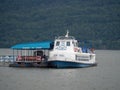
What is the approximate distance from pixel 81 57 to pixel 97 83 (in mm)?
19907

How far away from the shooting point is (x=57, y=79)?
74625 millimetres

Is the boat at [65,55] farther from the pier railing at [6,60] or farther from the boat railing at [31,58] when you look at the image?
the pier railing at [6,60]

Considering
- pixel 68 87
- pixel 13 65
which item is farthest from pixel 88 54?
pixel 68 87

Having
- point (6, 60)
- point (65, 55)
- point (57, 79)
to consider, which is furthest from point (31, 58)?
point (57, 79)

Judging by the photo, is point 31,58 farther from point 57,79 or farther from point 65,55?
point 57,79

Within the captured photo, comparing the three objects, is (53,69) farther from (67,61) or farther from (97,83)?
(97,83)

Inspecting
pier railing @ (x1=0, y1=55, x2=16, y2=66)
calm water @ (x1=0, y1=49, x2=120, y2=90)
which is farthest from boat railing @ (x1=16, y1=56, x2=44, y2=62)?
pier railing @ (x1=0, y1=55, x2=16, y2=66)

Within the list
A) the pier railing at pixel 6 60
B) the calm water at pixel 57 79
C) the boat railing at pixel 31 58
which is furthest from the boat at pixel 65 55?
the pier railing at pixel 6 60

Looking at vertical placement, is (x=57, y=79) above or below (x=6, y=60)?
below

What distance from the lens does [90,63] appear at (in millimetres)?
94938

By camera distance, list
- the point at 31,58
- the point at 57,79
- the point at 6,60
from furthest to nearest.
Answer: the point at 6,60
the point at 31,58
the point at 57,79

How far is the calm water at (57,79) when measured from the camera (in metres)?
65.8

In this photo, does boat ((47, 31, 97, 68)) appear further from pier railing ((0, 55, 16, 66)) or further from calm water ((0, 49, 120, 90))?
pier railing ((0, 55, 16, 66))

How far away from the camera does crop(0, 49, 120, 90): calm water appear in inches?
2591
